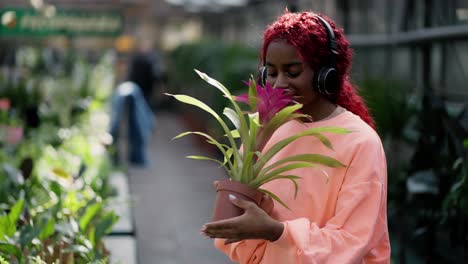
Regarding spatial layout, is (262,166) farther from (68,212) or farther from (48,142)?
(48,142)

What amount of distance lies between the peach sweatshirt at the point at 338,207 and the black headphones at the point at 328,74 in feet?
0.30

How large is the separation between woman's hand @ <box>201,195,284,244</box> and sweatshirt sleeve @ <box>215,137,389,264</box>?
2.4 inches

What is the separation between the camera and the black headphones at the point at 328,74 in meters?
2.22

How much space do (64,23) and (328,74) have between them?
9519 mm

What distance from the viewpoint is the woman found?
208cm

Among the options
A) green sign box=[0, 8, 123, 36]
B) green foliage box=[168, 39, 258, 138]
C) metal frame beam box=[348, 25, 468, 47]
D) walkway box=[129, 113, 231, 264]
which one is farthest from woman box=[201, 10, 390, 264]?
green sign box=[0, 8, 123, 36]

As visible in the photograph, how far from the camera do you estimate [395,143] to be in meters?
5.59

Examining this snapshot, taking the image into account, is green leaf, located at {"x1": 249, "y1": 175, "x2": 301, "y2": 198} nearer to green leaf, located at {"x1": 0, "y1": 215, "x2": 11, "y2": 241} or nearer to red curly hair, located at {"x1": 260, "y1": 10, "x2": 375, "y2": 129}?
red curly hair, located at {"x1": 260, "y1": 10, "x2": 375, "y2": 129}

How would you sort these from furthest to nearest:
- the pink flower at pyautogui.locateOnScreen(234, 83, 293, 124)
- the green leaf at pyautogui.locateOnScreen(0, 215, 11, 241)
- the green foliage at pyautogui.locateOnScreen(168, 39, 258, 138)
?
the green foliage at pyautogui.locateOnScreen(168, 39, 258, 138), the green leaf at pyautogui.locateOnScreen(0, 215, 11, 241), the pink flower at pyautogui.locateOnScreen(234, 83, 293, 124)

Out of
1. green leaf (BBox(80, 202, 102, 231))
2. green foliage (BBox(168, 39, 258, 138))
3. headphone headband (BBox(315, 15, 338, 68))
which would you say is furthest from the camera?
green foliage (BBox(168, 39, 258, 138))

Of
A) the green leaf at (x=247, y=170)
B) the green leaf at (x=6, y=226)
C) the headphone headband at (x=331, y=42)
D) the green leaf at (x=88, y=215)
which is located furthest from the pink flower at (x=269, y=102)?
the green leaf at (x=88, y=215)

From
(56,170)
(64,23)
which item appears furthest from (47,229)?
(64,23)

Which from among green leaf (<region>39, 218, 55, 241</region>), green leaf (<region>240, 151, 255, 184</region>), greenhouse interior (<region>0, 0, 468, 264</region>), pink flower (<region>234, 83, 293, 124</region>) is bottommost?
greenhouse interior (<region>0, 0, 468, 264</region>)

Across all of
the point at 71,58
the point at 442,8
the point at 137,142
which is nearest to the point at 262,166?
the point at 442,8
